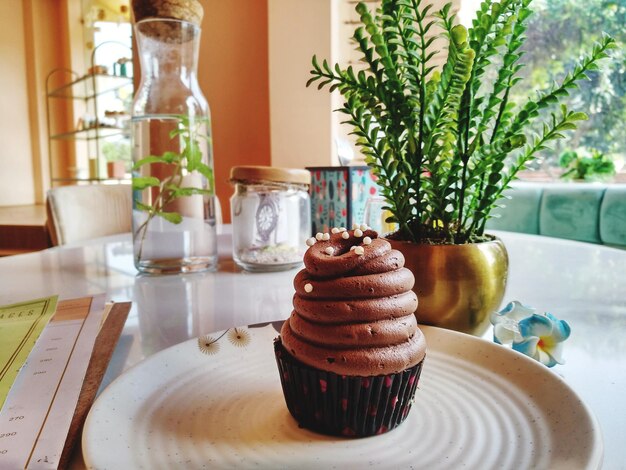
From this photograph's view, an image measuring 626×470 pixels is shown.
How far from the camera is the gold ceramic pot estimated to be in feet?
1.86

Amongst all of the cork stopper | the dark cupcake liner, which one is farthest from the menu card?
the cork stopper

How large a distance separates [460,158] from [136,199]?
2.13ft

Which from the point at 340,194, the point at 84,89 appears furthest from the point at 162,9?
the point at 84,89

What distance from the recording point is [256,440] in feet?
1.25

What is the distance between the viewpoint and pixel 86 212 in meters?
1.78

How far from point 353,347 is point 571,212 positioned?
7.56ft

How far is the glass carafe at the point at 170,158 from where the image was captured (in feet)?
3.15

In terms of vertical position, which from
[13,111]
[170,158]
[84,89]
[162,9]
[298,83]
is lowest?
[170,158]

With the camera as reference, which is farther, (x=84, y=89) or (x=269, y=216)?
(x=84, y=89)

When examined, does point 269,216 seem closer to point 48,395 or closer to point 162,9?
point 162,9

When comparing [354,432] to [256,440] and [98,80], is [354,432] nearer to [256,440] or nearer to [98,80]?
[256,440]

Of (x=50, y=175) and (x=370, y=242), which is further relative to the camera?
(x=50, y=175)

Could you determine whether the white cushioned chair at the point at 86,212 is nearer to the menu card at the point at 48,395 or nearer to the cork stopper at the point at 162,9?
the cork stopper at the point at 162,9

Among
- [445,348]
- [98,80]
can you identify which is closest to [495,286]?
[445,348]
